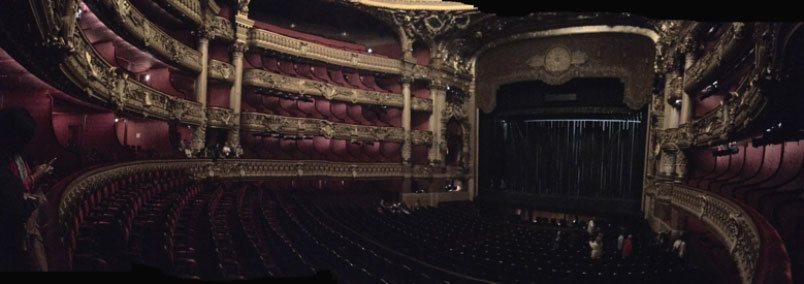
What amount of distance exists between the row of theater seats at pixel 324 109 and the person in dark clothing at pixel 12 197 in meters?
11.0

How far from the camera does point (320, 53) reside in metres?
13.8

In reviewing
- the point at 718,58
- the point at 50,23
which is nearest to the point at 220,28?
the point at 50,23

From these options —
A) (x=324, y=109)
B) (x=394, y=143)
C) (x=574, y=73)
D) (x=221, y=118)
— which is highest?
(x=574, y=73)

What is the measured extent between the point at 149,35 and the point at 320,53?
6.13m

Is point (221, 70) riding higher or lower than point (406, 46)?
lower

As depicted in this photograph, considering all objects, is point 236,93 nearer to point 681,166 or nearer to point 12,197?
point 681,166

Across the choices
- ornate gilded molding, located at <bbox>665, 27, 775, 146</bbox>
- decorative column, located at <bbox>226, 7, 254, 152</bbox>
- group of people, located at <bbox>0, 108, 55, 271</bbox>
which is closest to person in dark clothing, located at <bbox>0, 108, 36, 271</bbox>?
group of people, located at <bbox>0, 108, 55, 271</bbox>

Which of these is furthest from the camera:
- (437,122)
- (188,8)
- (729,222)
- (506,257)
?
(437,122)

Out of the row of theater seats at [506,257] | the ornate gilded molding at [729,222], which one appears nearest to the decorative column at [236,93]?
the row of theater seats at [506,257]

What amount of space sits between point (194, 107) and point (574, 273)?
8444 millimetres

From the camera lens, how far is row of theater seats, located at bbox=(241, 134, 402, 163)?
12.8 m

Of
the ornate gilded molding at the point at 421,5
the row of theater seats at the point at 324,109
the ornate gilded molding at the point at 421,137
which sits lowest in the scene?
the ornate gilded molding at the point at 421,137

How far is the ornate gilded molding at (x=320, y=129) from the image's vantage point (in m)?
12.1

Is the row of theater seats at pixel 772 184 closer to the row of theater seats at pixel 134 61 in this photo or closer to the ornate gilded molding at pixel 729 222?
the ornate gilded molding at pixel 729 222
